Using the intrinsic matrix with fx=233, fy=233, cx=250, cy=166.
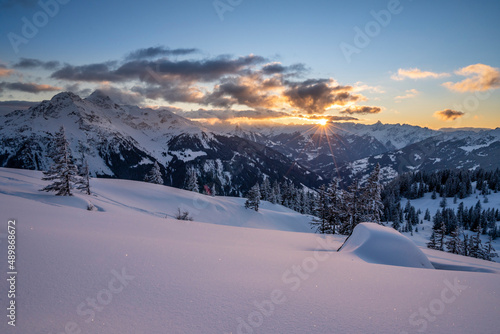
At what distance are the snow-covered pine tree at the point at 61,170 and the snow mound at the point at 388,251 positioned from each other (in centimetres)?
2723

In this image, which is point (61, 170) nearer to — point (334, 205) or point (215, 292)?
point (215, 292)

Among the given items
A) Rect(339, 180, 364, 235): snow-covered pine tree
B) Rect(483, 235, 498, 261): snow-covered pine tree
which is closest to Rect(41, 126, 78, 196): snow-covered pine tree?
Rect(339, 180, 364, 235): snow-covered pine tree

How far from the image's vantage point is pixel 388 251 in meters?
9.20

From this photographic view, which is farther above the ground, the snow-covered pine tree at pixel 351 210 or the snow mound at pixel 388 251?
the snow mound at pixel 388 251

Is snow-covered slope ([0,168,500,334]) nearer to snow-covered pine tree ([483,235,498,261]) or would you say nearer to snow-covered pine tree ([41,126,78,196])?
snow-covered pine tree ([41,126,78,196])

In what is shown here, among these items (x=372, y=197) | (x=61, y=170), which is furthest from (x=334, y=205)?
(x=61, y=170)

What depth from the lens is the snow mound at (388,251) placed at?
8867 millimetres

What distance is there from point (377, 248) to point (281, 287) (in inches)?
249

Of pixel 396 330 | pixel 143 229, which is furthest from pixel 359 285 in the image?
pixel 143 229

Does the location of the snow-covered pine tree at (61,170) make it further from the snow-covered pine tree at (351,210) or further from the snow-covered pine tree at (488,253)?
the snow-covered pine tree at (488,253)

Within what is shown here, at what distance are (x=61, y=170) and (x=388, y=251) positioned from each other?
2961 centimetres

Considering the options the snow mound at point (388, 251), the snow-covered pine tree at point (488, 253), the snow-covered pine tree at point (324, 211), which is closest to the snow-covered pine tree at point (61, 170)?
the snow mound at point (388, 251)

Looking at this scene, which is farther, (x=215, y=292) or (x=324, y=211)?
(x=324, y=211)

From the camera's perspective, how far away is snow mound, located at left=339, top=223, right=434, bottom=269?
8.87m
